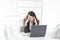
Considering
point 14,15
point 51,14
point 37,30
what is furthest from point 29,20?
point 37,30

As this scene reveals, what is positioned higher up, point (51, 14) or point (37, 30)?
point (51, 14)

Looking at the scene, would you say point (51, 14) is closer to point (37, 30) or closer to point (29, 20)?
point (29, 20)

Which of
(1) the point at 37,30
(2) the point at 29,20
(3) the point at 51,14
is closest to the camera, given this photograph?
(1) the point at 37,30

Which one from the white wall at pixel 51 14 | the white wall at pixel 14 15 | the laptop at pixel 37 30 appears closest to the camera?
the laptop at pixel 37 30

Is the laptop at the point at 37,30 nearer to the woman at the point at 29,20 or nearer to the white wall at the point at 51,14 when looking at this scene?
the woman at the point at 29,20

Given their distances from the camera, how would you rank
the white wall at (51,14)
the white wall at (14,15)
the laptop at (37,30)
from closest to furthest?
1. the laptop at (37,30)
2. the white wall at (14,15)
3. the white wall at (51,14)

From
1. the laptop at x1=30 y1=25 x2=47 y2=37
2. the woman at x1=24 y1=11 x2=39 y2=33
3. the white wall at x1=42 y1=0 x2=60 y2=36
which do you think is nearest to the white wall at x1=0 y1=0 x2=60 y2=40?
the white wall at x1=42 y1=0 x2=60 y2=36


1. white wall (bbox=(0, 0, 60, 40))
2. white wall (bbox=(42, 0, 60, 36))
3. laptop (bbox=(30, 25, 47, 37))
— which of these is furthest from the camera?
white wall (bbox=(42, 0, 60, 36))

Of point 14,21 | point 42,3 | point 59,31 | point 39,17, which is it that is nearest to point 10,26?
point 14,21

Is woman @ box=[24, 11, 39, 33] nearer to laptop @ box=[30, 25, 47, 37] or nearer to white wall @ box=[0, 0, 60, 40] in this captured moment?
white wall @ box=[0, 0, 60, 40]

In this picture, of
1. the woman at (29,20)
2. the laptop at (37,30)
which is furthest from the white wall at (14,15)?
the laptop at (37,30)

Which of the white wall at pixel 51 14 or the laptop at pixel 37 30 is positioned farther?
the white wall at pixel 51 14

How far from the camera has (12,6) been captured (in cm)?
260

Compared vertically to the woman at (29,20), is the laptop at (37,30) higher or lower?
lower
